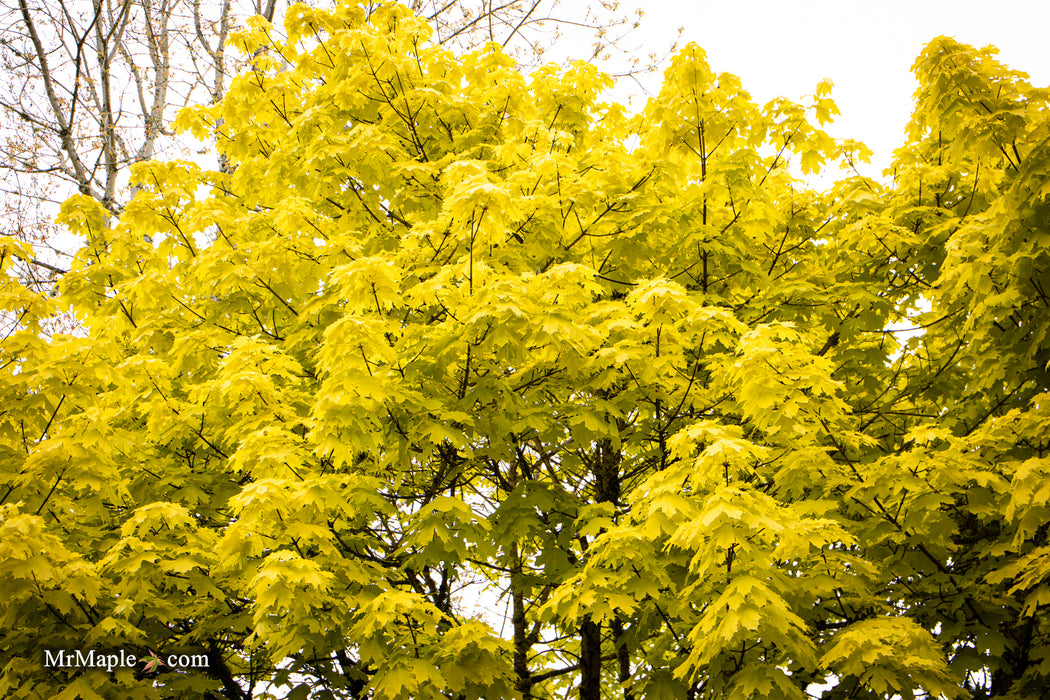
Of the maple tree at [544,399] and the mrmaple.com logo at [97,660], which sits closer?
the maple tree at [544,399]

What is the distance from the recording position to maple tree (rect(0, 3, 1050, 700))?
215 inches

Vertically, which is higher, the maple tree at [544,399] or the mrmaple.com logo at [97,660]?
the maple tree at [544,399]

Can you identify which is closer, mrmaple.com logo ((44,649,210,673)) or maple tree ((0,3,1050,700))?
maple tree ((0,3,1050,700))

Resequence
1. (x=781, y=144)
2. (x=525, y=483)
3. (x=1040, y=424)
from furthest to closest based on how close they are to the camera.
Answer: (x=781, y=144), (x=525, y=483), (x=1040, y=424)

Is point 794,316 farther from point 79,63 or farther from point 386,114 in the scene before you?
point 79,63

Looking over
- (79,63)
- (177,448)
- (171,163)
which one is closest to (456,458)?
(177,448)

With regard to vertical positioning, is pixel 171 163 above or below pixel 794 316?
above

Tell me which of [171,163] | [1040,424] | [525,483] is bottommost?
[1040,424]

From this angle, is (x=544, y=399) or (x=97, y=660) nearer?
(x=97, y=660)

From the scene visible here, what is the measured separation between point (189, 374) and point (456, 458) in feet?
8.68

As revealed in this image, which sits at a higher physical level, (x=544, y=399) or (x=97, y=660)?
(x=544, y=399)

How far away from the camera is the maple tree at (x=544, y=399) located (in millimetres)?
5461

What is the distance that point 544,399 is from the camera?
702 centimetres

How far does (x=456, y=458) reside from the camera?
7.00m
